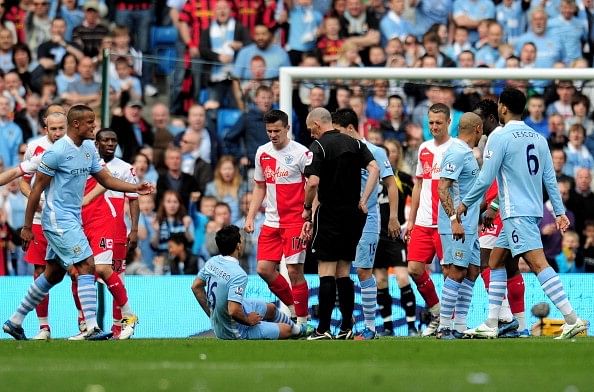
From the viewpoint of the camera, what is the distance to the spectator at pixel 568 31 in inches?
883

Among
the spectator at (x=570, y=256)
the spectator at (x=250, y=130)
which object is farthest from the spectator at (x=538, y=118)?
the spectator at (x=250, y=130)

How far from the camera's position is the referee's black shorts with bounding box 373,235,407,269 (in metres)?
16.6

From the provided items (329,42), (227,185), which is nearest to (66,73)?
(329,42)

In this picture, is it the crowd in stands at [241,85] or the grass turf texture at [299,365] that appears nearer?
the grass turf texture at [299,365]

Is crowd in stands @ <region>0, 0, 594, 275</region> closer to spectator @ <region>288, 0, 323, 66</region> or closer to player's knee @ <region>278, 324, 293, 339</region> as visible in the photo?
spectator @ <region>288, 0, 323, 66</region>

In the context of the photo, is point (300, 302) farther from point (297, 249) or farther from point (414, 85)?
point (414, 85)

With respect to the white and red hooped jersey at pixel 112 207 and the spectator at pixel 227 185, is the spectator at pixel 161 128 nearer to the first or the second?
the spectator at pixel 227 185

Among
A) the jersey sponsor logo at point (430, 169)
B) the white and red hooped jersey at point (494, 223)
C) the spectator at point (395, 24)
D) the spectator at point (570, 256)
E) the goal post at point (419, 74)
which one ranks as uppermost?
the spectator at point (395, 24)

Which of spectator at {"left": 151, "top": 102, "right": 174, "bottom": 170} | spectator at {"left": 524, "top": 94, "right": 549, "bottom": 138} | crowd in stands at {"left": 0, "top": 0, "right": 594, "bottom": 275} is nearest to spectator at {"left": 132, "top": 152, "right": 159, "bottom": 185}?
crowd in stands at {"left": 0, "top": 0, "right": 594, "bottom": 275}

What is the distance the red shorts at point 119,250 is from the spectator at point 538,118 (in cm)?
527

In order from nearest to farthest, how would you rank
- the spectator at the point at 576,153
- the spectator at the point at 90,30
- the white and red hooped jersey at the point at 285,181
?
the white and red hooped jersey at the point at 285,181, the spectator at the point at 576,153, the spectator at the point at 90,30

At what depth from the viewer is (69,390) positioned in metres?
8.09

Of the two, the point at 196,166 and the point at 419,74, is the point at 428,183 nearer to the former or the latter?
the point at 419,74

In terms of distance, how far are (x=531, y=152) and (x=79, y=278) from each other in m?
4.25
